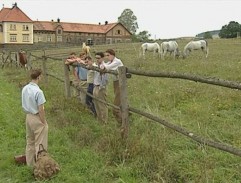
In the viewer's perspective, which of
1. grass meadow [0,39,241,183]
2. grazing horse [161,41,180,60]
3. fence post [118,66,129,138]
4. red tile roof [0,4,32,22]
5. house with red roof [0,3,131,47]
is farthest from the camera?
house with red roof [0,3,131,47]

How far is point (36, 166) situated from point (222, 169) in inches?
92.0

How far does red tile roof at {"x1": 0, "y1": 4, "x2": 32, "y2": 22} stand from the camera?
77375 mm

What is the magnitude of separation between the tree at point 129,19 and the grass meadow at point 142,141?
10493cm

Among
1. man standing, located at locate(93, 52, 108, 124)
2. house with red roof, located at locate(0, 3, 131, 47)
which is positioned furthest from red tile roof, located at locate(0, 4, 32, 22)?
man standing, located at locate(93, 52, 108, 124)

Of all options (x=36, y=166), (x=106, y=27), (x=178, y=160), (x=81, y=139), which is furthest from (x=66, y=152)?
(x=106, y=27)

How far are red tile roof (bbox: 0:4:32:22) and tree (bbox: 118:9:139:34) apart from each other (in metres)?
39.0

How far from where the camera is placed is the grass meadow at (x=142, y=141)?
14.4 feet

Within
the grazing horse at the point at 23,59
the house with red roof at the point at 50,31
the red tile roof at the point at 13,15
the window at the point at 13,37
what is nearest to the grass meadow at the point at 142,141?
the grazing horse at the point at 23,59

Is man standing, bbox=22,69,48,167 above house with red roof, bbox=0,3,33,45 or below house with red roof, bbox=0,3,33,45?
below

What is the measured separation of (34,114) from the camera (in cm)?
498

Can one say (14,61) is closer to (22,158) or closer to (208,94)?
(208,94)

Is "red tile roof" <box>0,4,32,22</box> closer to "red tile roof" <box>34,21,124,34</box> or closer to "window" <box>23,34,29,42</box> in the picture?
"window" <box>23,34,29,42</box>

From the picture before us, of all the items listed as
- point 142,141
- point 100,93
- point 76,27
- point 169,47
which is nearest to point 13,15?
point 76,27

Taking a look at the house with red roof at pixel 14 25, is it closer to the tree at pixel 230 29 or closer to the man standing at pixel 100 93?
the tree at pixel 230 29
